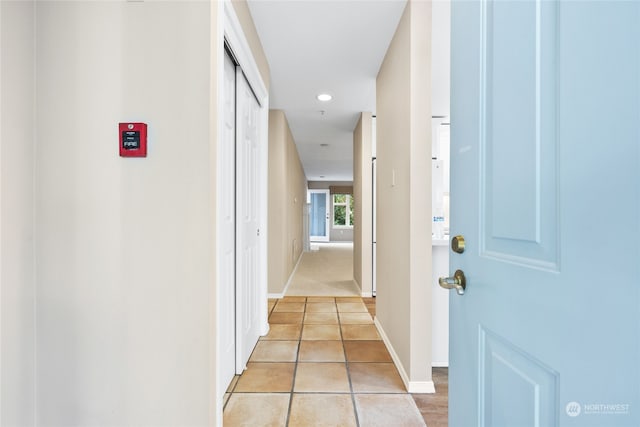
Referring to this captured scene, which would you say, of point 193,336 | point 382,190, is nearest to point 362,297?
point 382,190

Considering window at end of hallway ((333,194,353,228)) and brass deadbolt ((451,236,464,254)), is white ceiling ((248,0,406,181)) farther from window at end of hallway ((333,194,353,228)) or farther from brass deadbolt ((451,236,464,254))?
window at end of hallway ((333,194,353,228))

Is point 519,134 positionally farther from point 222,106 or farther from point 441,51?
point 441,51

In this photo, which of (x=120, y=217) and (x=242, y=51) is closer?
(x=120, y=217)

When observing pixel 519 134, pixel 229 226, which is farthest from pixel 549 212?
pixel 229 226

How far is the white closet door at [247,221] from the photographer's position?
2219 mm

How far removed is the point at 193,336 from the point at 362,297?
3.19 m

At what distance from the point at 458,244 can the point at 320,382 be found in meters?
1.60

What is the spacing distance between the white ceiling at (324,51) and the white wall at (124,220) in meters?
1.11

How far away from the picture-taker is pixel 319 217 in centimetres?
1409

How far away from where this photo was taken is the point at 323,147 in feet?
21.3

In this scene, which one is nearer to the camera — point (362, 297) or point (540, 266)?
point (540, 266)

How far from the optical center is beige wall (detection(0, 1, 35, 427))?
1.17m

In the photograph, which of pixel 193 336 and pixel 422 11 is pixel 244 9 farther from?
pixel 193 336

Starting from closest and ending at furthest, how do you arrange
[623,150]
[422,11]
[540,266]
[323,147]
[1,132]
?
[623,150], [540,266], [1,132], [422,11], [323,147]
